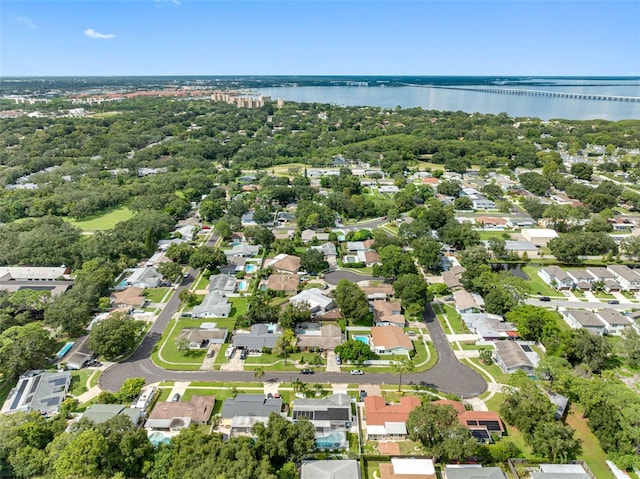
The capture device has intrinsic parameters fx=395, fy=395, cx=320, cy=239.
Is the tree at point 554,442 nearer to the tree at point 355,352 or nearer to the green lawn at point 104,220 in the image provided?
the tree at point 355,352

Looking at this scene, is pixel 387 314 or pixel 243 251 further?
pixel 243 251

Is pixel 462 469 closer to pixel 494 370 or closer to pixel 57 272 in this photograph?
pixel 494 370

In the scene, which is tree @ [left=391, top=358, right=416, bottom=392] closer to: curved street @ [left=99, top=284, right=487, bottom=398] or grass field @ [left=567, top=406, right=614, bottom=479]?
curved street @ [left=99, top=284, right=487, bottom=398]

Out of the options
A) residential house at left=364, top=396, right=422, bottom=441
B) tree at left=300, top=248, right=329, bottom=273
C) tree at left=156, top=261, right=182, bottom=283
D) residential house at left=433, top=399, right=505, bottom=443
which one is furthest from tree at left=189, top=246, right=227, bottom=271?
residential house at left=433, top=399, right=505, bottom=443

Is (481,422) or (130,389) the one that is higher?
(130,389)

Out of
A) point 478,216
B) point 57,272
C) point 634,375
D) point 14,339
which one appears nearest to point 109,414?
point 14,339

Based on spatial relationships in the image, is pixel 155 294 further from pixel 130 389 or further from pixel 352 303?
pixel 352 303

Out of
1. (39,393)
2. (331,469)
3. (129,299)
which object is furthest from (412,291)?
(39,393)
